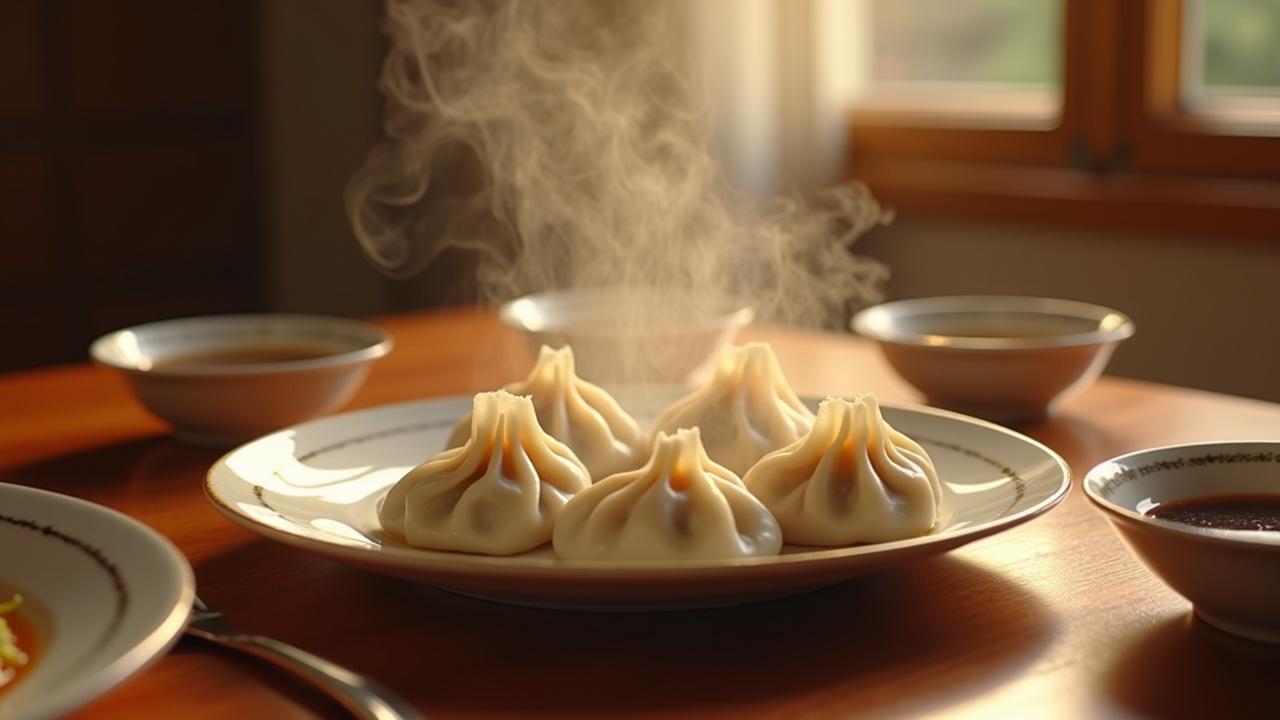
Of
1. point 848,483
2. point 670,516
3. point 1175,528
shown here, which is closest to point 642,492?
point 670,516

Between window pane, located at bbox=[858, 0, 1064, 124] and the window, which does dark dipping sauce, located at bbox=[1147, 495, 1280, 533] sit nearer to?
the window

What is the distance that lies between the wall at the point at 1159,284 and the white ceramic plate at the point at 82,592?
7.01 ft

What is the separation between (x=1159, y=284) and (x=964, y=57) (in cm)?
76

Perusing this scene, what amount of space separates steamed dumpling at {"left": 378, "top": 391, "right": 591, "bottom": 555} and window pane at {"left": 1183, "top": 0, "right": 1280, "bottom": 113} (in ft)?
6.61

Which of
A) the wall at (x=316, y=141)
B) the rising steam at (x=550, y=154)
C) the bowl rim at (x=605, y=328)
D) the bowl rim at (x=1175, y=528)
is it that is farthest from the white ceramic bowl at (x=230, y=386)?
the wall at (x=316, y=141)

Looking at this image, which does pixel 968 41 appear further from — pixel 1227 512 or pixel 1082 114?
pixel 1227 512

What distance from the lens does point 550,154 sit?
3.12 m

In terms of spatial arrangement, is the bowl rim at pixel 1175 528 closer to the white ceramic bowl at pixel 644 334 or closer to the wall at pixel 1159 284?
the white ceramic bowl at pixel 644 334

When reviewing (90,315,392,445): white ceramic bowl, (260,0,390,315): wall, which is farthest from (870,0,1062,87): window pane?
(90,315,392,445): white ceramic bowl

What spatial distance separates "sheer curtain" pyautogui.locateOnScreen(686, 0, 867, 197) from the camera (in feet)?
9.88

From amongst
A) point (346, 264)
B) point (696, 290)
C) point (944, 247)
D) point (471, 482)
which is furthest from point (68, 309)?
point (471, 482)

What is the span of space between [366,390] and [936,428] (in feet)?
2.26

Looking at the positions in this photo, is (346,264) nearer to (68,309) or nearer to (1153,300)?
(68,309)

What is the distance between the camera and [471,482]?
0.92 meters
